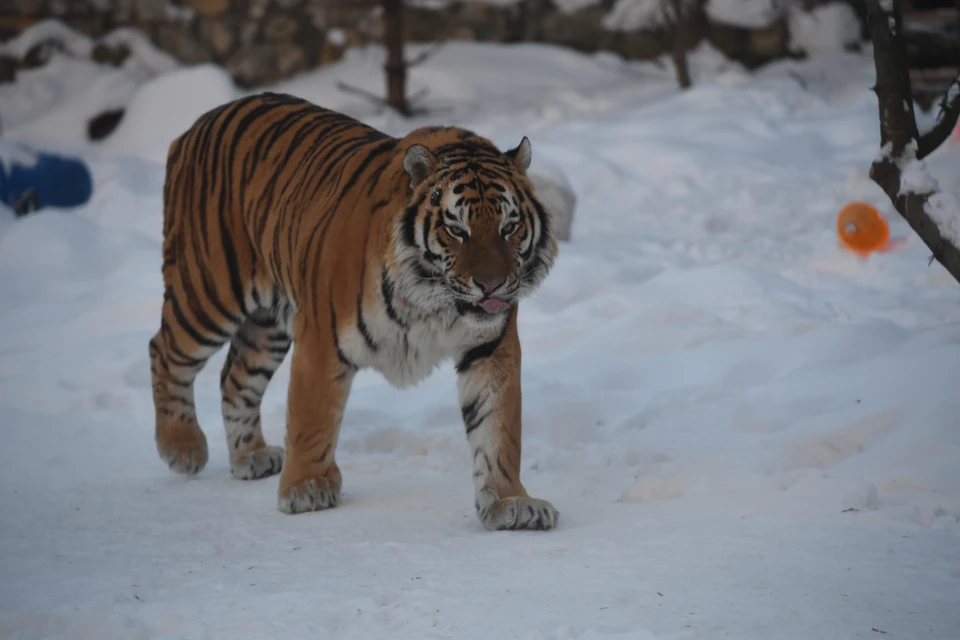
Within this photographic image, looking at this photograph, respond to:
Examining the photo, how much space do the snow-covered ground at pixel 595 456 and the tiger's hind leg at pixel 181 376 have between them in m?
0.12

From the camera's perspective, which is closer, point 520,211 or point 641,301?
point 520,211

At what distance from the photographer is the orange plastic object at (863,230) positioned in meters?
7.11

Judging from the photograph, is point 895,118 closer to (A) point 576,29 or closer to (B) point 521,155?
(B) point 521,155

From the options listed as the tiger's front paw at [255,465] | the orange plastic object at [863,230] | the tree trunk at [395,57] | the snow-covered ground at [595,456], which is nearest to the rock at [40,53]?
the tree trunk at [395,57]

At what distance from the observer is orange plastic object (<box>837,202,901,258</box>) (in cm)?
711

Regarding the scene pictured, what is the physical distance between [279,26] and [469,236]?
10.1 m

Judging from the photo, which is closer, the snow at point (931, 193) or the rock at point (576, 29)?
the snow at point (931, 193)

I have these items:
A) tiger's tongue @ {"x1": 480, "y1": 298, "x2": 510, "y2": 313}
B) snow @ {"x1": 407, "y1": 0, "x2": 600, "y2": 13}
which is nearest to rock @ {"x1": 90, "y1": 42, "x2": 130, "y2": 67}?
snow @ {"x1": 407, "y1": 0, "x2": 600, "y2": 13}

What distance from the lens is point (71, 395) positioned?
5.45m

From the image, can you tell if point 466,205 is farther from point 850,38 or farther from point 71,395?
point 850,38

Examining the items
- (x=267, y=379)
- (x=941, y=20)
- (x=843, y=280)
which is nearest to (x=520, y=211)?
(x=267, y=379)

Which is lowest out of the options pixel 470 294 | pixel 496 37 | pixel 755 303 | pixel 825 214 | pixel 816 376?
pixel 496 37

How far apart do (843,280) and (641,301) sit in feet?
4.32

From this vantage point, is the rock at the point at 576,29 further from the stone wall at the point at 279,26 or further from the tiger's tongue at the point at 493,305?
the tiger's tongue at the point at 493,305
